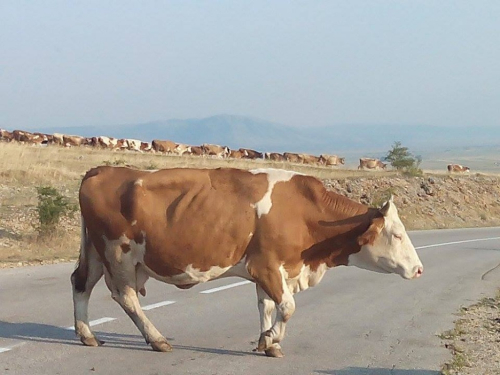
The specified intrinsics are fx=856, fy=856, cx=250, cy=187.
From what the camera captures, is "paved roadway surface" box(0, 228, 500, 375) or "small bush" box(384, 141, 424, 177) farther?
"small bush" box(384, 141, 424, 177)

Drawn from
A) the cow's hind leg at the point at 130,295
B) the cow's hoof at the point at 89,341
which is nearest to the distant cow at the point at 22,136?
the cow's hoof at the point at 89,341

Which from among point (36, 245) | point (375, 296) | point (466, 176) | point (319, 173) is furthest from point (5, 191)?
point (466, 176)

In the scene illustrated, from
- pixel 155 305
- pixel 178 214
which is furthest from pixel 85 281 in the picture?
pixel 155 305

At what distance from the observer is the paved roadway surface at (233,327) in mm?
8281

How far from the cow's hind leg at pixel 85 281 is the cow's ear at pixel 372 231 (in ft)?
9.21

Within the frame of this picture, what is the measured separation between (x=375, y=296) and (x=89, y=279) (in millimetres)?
6023

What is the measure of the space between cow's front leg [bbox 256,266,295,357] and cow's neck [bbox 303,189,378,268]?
494mm

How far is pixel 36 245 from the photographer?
19484mm

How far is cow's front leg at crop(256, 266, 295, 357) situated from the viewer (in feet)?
27.8

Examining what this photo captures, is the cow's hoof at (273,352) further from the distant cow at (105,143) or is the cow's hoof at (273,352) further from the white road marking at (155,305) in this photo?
the distant cow at (105,143)

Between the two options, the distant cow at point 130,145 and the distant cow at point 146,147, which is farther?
the distant cow at point 146,147

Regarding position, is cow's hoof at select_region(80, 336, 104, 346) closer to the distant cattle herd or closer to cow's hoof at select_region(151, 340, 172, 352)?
cow's hoof at select_region(151, 340, 172, 352)

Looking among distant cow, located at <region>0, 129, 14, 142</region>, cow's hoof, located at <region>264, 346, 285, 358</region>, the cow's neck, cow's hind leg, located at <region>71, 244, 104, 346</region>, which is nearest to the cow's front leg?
cow's hoof, located at <region>264, 346, 285, 358</region>

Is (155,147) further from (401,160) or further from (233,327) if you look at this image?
(233,327)
